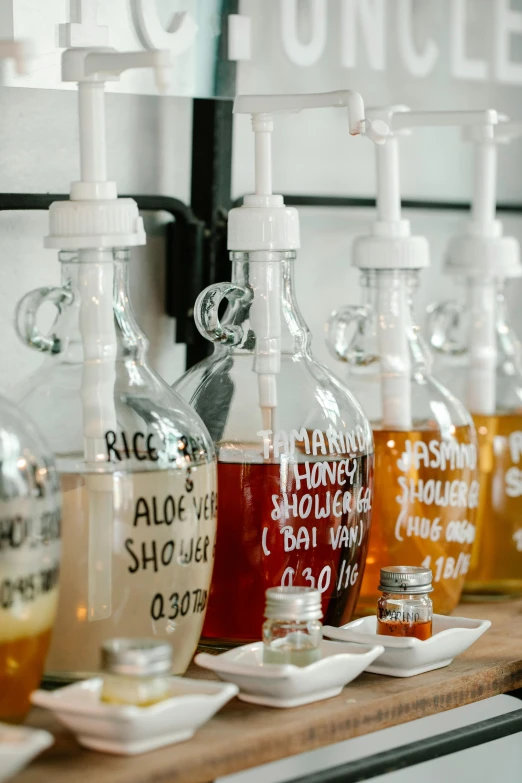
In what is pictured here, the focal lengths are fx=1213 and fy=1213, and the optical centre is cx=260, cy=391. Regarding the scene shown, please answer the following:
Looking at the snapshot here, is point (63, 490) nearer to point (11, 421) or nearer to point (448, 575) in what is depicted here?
point (11, 421)

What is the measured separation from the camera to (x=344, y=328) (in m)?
0.68

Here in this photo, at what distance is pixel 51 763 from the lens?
17.0 inches

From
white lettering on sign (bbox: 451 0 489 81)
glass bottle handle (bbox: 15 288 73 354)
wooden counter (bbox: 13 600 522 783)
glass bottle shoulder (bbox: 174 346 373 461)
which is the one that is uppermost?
white lettering on sign (bbox: 451 0 489 81)

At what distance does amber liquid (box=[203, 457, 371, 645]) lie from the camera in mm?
567

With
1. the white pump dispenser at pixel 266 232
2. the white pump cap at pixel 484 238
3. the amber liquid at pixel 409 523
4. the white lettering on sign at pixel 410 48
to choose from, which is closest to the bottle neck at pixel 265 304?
the white pump dispenser at pixel 266 232

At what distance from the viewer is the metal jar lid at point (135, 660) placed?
1.42 feet

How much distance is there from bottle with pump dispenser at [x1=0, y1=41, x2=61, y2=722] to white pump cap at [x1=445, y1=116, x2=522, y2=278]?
0.39 m

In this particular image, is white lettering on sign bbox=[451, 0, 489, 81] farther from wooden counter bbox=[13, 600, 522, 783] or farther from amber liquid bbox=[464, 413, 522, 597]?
wooden counter bbox=[13, 600, 522, 783]

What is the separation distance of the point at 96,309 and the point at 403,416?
0.71ft

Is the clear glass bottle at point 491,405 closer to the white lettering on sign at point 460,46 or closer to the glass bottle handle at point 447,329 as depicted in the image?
the glass bottle handle at point 447,329

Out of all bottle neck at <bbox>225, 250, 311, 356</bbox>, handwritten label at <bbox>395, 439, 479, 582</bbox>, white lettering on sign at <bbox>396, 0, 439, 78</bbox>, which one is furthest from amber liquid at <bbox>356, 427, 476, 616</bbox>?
white lettering on sign at <bbox>396, 0, 439, 78</bbox>

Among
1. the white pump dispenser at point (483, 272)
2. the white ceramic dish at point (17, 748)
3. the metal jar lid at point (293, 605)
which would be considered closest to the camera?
the white ceramic dish at point (17, 748)

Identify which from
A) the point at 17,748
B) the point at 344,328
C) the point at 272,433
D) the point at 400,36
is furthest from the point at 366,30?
the point at 17,748

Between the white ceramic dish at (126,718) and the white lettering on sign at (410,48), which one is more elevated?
the white lettering on sign at (410,48)
